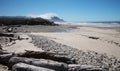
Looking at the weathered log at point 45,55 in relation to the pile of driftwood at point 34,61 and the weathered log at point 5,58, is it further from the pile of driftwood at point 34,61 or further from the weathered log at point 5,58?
the weathered log at point 5,58

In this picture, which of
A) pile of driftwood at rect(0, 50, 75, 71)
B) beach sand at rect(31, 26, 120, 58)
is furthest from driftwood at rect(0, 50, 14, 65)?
beach sand at rect(31, 26, 120, 58)

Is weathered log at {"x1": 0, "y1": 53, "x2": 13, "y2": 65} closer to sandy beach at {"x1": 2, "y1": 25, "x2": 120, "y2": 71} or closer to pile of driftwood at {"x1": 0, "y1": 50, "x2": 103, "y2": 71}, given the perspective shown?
pile of driftwood at {"x1": 0, "y1": 50, "x2": 103, "y2": 71}

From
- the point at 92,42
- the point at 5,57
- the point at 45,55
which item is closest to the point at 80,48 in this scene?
the point at 92,42

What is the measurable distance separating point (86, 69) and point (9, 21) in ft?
132

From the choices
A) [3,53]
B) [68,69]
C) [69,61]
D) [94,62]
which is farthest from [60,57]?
[3,53]

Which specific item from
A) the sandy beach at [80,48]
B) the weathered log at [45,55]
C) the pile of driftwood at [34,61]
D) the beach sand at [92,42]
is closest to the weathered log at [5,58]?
the pile of driftwood at [34,61]

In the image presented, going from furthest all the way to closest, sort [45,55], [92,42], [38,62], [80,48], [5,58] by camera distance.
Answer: [92,42] → [80,48] → [5,58] → [45,55] → [38,62]

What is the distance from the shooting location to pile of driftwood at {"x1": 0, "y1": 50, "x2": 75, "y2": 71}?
20.8ft

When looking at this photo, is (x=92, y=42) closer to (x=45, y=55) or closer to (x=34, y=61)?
(x=45, y=55)

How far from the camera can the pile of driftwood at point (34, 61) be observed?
6.35 meters

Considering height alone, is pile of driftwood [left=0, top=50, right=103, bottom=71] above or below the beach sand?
above

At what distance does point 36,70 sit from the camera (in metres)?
6.06

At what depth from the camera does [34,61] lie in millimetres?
6902

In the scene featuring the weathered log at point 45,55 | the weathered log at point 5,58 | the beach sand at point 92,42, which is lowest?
the beach sand at point 92,42
